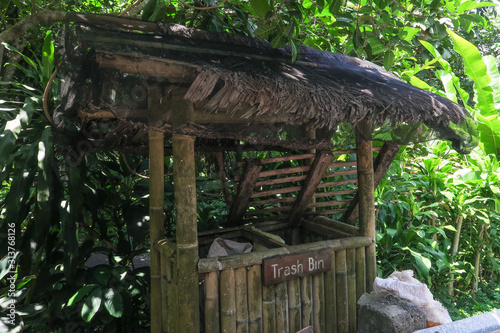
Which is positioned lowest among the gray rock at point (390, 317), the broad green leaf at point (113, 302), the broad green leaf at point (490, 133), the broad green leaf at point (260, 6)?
the gray rock at point (390, 317)

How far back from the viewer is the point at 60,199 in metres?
2.61

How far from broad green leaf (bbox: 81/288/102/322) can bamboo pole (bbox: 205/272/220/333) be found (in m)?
0.78

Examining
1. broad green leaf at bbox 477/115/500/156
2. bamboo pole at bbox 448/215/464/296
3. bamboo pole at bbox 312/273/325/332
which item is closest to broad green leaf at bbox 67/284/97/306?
bamboo pole at bbox 312/273/325/332

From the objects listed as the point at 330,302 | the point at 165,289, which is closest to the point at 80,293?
the point at 165,289

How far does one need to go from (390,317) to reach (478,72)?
9.89 feet

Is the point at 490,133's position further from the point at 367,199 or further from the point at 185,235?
the point at 185,235

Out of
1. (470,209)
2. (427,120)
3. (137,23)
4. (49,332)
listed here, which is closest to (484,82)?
(470,209)

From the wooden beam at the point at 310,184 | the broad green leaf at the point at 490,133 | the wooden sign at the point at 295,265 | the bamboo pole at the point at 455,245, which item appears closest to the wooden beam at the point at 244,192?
the wooden beam at the point at 310,184

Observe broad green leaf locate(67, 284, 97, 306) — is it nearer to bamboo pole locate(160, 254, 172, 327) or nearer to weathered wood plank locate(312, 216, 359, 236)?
bamboo pole locate(160, 254, 172, 327)

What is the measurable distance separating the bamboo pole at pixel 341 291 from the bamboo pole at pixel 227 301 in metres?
0.86

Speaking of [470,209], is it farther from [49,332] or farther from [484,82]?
[49,332]

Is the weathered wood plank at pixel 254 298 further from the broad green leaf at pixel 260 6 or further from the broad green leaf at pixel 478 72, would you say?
the broad green leaf at pixel 478 72

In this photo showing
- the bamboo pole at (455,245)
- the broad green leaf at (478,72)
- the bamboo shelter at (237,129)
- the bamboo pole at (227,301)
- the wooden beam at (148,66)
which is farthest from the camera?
the bamboo pole at (455,245)

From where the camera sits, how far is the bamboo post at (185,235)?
2.26m
